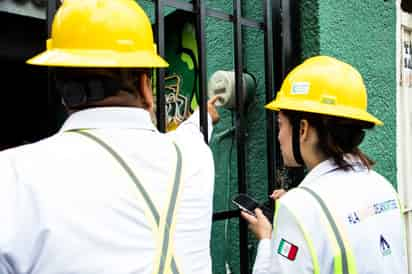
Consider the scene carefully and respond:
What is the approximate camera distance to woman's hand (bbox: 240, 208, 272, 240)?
6.93 ft

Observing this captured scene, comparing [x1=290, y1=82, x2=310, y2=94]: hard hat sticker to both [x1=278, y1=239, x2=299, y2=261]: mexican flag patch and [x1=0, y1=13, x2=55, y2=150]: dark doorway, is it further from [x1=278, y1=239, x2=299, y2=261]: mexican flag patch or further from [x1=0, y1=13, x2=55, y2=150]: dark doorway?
[x1=0, y1=13, x2=55, y2=150]: dark doorway

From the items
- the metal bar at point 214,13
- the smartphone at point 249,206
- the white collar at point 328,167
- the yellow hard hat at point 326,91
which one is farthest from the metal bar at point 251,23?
the white collar at point 328,167

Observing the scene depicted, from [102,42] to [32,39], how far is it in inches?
181

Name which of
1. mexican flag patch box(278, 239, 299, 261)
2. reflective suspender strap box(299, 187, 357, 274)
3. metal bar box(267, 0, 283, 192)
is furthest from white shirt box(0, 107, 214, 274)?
metal bar box(267, 0, 283, 192)

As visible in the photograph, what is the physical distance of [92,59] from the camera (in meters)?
1.36

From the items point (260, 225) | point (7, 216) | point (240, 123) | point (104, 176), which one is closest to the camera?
point (7, 216)

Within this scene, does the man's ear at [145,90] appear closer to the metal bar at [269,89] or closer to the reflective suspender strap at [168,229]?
the reflective suspender strap at [168,229]

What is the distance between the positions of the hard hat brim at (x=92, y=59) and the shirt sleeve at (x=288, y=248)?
708mm

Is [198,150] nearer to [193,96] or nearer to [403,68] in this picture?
[193,96]

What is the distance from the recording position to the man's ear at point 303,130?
6.16ft

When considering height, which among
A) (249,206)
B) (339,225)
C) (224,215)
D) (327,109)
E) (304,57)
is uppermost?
(304,57)

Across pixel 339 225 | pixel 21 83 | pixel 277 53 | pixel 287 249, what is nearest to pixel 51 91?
pixel 287 249

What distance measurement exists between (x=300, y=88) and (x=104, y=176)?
106 cm

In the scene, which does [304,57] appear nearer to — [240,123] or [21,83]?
[240,123]
